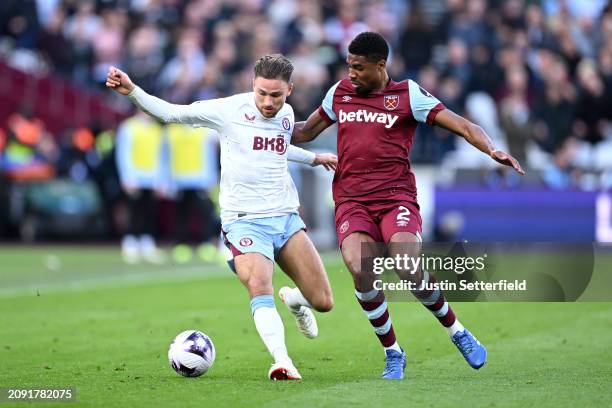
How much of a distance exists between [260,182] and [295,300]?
105 centimetres

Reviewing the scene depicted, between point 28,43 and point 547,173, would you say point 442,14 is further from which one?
point 28,43

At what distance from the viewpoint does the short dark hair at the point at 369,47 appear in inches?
361

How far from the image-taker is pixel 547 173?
73.7 feet

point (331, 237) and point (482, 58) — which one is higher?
point (482, 58)

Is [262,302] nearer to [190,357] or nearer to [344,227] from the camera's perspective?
[190,357]

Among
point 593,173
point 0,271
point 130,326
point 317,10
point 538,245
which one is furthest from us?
point 317,10

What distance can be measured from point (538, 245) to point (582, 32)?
663 cm

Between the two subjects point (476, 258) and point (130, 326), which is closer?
point (476, 258)

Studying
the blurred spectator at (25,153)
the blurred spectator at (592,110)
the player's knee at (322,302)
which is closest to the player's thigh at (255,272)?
the player's knee at (322,302)

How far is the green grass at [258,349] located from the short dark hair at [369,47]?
7.60ft

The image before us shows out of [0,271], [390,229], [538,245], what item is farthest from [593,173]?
[390,229]

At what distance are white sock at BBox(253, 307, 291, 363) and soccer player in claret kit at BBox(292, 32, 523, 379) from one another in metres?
0.66

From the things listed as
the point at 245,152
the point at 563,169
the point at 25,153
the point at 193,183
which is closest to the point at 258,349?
the point at 245,152

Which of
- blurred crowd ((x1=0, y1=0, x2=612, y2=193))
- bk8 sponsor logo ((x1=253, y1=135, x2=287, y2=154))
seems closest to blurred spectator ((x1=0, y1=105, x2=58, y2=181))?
blurred crowd ((x1=0, y1=0, x2=612, y2=193))
